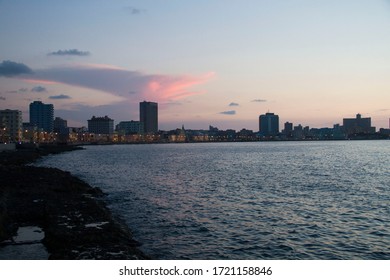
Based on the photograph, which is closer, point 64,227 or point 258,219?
point 64,227

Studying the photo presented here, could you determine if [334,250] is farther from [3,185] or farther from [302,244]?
[3,185]

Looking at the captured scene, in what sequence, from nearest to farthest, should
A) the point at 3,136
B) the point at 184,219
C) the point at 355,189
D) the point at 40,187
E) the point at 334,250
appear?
the point at 334,250 < the point at 184,219 < the point at 40,187 < the point at 355,189 < the point at 3,136

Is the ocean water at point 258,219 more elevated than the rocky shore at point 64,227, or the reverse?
the rocky shore at point 64,227

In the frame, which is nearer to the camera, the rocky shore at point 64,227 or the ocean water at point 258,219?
the rocky shore at point 64,227

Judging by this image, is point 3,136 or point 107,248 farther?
point 3,136

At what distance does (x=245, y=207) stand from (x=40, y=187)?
22062 millimetres

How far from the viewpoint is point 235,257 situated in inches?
778

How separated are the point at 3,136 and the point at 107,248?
186 metres

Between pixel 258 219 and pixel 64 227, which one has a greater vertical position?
pixel 64 227

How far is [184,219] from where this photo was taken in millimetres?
29141

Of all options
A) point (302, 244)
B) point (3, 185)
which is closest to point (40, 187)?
point (3, 185)

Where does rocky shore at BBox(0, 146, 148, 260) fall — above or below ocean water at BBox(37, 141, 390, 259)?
above

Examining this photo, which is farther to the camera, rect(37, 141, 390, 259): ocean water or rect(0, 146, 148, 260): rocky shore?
rect(37, 141, 390, 259): ocean water

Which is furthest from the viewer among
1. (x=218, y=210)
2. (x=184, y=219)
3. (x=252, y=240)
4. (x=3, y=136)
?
(x=3, y=136)
